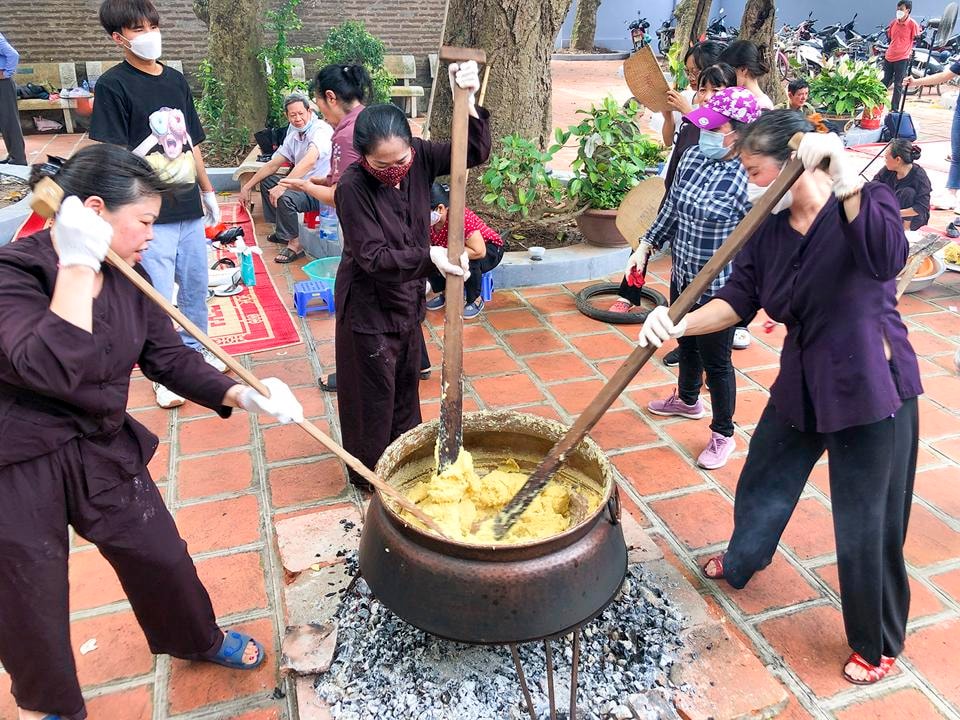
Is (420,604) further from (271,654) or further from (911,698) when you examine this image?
(911,698)

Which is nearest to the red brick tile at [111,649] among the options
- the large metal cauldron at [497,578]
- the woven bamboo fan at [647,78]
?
the large metal cauldron at [497,578]

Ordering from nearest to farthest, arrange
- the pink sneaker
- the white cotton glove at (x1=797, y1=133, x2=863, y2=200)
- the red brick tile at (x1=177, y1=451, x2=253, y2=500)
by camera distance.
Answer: the white cotton glove at (x1=797, y1=133, x2=863, y2=200)
the red brick tile at (x1=177, y1=451, x2=253, y2=500)
the pink sneaker

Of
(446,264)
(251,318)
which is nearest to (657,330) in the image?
(446,264)

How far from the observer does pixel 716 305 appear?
2623 mm

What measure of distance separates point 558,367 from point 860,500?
2559 mm

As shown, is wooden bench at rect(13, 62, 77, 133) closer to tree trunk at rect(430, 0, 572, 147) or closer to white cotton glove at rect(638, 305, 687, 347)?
tree trunk at rect(430, 0, 572, 147)

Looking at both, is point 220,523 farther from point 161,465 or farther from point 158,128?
point 158,128

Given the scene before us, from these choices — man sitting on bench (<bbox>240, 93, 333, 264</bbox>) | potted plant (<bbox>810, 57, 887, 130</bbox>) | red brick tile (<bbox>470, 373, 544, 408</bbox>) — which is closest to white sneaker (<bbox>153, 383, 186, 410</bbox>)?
red brick tile (<bbox>470, 373, 544, 408</bbox>)

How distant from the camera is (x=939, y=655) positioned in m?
2.69

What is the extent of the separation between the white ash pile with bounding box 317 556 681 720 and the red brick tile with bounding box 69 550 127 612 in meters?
1.02

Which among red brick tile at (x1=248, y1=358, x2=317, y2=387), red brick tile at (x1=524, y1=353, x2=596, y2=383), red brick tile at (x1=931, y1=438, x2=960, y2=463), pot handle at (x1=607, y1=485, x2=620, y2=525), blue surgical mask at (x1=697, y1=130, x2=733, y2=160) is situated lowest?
red brick tile at (x1=248, y1=358, x2=317, y2=387)

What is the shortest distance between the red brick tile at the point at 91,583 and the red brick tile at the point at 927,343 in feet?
16.3

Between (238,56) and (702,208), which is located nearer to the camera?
(702,208)

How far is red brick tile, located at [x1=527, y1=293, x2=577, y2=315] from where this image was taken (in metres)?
5.73
